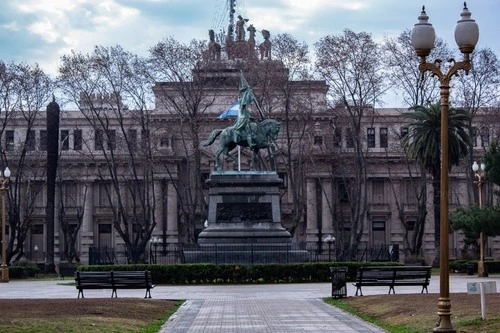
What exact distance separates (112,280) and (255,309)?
28.7ft

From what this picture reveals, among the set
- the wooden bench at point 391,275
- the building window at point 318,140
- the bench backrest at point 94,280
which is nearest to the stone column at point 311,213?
the building window at point 318,140

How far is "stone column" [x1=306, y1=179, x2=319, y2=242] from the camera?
108188 millimetres

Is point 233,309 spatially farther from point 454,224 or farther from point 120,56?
point 120,56

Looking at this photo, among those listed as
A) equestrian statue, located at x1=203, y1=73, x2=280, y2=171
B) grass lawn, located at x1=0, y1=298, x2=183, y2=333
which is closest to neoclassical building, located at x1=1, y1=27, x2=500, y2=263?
equestrian statue, located at x1=203, y1=73, x2=280, y2=171

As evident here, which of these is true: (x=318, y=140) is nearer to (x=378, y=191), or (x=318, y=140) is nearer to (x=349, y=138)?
(x=349, y=138)

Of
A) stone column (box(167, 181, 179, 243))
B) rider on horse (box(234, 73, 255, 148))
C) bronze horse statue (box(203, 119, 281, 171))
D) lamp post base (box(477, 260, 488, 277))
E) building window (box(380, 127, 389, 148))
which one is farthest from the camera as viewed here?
stone column (box(167, 181, 179, 243))

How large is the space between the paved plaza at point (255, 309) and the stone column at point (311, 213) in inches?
2328

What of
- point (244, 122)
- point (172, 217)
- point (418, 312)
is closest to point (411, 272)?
point (418, 312)

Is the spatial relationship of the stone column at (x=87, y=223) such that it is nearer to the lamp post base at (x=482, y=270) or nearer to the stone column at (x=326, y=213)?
the stone column at (x=326, y=213)

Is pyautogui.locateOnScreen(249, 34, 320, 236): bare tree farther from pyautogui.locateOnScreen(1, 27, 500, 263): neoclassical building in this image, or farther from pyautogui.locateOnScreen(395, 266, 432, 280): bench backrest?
pyautogui.locateOnScreen(395, 266, 432, 280): bench backrest

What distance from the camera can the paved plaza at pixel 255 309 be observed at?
25.4 m

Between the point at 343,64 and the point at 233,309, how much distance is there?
163 feet

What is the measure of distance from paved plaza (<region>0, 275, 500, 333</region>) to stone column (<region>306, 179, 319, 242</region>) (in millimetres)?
59125

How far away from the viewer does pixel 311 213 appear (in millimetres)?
109625
